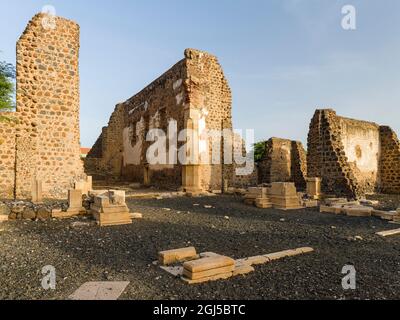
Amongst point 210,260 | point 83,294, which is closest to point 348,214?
point 210,260

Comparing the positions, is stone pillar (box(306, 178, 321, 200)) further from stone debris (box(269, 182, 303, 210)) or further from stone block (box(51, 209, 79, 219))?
stone block (box(51, 209, 79, 219))

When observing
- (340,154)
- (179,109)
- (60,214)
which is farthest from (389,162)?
(60,214)

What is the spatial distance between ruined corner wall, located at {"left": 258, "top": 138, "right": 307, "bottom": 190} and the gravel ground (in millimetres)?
10857

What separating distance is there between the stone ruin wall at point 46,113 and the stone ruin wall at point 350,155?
10187 mm

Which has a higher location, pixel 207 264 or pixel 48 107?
pixel 48 107

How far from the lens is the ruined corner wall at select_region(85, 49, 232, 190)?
13781mm

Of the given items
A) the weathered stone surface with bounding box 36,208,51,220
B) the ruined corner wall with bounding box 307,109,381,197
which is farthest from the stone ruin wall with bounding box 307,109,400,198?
the weathered stone surface with bounding box 36,208,51,220

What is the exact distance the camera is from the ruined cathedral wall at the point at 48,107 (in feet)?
33.1

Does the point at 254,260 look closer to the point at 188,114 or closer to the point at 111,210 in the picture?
the point at 111,210

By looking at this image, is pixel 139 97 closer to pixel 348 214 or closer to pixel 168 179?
pixel 168 179

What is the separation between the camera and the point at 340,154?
1302 cm

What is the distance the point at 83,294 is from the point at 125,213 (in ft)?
12.9

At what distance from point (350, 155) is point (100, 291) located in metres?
16.7

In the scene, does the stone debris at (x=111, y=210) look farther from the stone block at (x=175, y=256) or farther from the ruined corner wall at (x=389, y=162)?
the ruined corner wall at (x=389, y=162)
